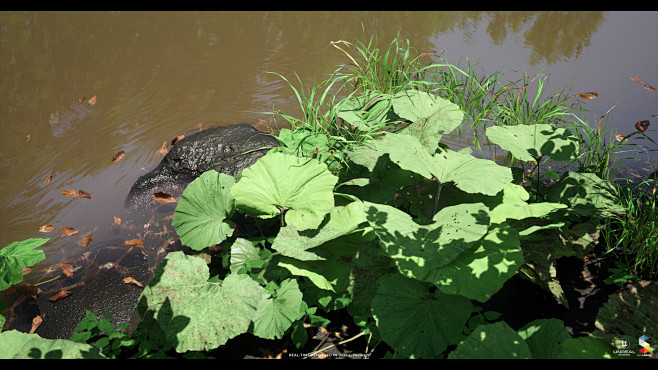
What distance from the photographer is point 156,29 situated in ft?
22.4

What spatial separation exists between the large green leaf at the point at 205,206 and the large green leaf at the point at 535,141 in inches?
65.1

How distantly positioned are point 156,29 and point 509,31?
5.51 meters

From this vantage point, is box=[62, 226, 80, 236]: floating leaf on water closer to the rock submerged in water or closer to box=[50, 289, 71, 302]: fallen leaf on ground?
the rock submerged in water

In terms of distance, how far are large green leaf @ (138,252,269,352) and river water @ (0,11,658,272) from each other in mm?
1580

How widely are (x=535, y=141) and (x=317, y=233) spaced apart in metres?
1.45

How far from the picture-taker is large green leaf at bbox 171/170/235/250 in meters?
2.60

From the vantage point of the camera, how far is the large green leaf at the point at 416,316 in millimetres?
1925

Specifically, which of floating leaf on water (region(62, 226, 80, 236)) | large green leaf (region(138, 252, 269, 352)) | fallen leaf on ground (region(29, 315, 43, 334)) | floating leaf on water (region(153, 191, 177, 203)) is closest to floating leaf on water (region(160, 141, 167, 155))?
floating leaf on water (region(153, 191, 177, 203))

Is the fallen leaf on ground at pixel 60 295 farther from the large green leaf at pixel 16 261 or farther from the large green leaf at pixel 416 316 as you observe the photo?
the large green leaf at pixel 416 316

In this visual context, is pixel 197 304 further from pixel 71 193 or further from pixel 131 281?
pixel 71 193

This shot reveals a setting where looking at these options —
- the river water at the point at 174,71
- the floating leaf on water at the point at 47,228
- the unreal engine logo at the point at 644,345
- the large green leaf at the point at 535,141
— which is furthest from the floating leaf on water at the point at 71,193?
the unreal engine logo at the point at 644,345

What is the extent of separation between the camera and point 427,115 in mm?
2906
